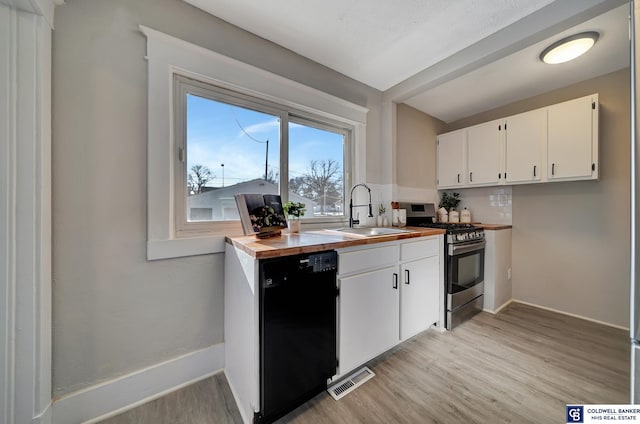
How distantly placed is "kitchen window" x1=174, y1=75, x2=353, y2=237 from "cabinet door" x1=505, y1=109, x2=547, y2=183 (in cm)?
201

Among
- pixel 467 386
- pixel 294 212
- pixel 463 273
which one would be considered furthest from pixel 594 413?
pixel 294 212

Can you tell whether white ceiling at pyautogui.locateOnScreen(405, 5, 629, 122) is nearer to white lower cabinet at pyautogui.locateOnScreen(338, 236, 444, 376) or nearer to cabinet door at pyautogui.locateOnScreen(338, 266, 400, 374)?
white lower cabinet at pyautogui.locateOnScreen(338, 236, 444, 376)

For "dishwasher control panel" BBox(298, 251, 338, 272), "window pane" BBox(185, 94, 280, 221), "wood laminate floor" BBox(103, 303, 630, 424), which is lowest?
"wood laminate floor" BBox(103, 303, 630, 424)

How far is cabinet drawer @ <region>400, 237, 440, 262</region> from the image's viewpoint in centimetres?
182

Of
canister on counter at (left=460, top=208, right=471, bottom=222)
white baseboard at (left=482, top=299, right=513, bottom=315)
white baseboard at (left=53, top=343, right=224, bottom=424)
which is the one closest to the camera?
white baseboard at (left=53, top=343, right=224, bottom=424)

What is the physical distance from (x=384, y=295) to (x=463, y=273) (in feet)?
3.65

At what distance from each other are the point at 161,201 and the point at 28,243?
1.82 ft

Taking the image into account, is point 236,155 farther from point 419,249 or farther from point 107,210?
point 419,249

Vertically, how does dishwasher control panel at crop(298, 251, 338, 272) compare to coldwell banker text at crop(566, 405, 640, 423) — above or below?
above

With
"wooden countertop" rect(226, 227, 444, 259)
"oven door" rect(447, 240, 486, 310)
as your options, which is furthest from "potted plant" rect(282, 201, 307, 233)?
"oven door" rect(447, 240, 486, 310)

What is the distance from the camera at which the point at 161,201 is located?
4.66 ft

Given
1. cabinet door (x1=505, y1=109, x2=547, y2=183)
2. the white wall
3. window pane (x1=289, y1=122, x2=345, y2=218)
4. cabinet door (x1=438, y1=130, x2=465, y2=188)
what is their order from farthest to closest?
cabinet door (x1=438, y1=130, x2=465, y2=188) < the white wall < cabinet door (x1=505, y1=109, x2=547, y2=183) < window pane (x1=289, y1=122, x2=345, y2=218)

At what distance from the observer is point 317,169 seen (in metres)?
2.27

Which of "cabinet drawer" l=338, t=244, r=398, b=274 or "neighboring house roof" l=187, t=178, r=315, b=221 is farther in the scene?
"neighboring house roof" l=187, t=178, r=315, b=221
